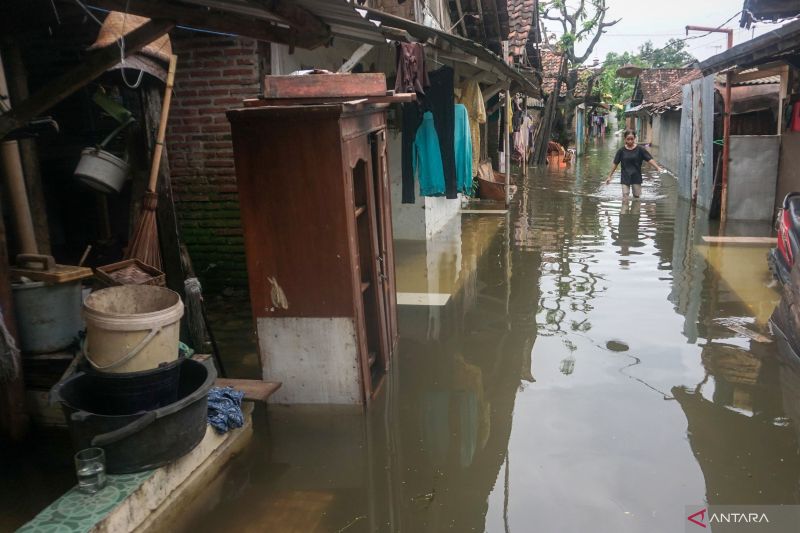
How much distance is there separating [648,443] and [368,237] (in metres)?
2.60

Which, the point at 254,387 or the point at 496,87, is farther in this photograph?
the point at 496,87

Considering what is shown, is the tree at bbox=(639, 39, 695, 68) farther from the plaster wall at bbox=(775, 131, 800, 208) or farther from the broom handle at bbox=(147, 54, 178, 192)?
the broom handle at bbox=(147, 54, 178, 192)

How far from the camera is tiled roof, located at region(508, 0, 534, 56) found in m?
18.0

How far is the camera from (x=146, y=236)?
514cm

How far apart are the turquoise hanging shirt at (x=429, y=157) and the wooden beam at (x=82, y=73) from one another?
5.72 metres

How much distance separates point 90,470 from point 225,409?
1.07m

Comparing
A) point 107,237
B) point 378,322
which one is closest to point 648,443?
point 378,322

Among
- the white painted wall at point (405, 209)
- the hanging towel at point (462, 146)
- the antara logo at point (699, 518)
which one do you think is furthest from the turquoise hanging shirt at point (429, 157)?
the antara logo at point (699, 518)

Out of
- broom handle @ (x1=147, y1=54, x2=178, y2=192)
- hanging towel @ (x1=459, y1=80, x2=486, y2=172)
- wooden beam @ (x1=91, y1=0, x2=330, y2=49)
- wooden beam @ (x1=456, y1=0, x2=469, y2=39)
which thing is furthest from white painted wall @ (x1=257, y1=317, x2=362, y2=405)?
wooden beam @ (x1=456, y1=0, x2=469, y2=39)

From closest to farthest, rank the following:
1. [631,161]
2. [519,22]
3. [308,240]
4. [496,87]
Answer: [308,240], [496,87], [631,161], [519,22]

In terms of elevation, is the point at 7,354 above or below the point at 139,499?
above

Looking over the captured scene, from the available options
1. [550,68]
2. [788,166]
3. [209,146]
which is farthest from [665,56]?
[209,146]

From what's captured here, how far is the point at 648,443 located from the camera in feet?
14.0

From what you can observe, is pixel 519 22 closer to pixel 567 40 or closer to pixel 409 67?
pixel 567 40
